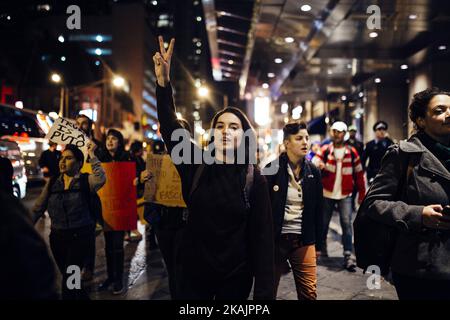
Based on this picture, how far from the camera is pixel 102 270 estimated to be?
5.84 metres

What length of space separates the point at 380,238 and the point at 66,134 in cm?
332

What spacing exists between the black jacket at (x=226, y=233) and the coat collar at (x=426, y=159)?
95cm

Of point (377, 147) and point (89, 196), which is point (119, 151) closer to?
point (89, 196)

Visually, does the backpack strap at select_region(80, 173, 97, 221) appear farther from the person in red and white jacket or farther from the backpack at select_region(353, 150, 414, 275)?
the person in red and white jacket

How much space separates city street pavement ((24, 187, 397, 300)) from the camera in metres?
4.72

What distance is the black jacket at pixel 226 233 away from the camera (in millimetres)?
2377

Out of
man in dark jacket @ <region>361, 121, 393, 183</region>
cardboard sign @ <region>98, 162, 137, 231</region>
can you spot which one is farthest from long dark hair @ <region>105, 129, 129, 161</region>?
man in dark jacket @ <region>361, 121, 393, 183</region>

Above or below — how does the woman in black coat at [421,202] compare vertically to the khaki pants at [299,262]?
above

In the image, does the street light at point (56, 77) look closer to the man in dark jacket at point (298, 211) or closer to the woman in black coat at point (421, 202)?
the man in dark jacket at point (298, 211)

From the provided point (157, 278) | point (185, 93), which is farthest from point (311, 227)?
point (185, 93)

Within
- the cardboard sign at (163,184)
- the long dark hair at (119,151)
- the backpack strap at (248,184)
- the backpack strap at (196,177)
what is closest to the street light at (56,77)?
the long dark hair at (119,151)

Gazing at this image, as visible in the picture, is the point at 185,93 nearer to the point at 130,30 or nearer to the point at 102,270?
the point at 130,30

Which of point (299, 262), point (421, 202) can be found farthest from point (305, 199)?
point (421, 202)

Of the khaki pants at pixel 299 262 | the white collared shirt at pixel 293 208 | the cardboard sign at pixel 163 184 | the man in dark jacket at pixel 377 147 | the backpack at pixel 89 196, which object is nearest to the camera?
the khaki pants at pixel 299 262
